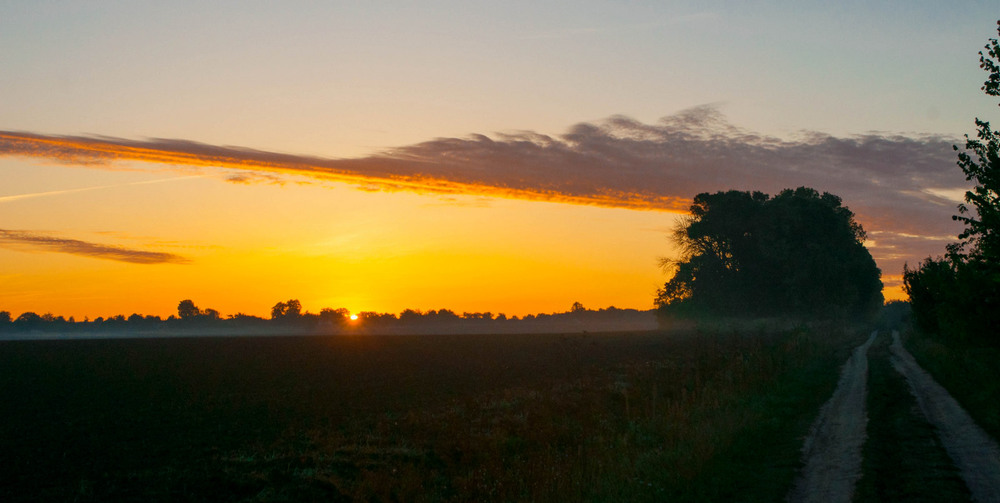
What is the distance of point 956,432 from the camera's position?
17406 millimetres

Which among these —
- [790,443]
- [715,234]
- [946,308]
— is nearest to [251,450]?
[790,443]

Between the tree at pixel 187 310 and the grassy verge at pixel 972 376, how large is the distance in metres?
179

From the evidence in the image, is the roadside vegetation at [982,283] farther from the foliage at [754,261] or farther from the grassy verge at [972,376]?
the foliage at [754,261]

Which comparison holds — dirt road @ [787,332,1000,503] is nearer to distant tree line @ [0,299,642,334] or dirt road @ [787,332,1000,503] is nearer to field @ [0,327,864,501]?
field @ [0,327,864,501]

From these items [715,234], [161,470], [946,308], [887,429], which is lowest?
[161,470]

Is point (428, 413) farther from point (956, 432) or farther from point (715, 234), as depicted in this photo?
point (715, 234)

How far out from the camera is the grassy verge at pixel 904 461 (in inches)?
468

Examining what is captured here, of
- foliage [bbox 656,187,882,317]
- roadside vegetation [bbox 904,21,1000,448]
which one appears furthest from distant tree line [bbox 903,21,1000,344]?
foliage [bbox 656,187,882,317]

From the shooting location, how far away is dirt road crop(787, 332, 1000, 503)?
12.3 metres

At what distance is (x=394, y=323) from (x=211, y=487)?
6278 inches

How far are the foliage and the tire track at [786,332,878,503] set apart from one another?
5256cm

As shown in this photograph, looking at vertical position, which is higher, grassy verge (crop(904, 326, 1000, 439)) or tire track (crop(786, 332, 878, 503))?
grassy verge (crop(904, 326, 1000, 439))

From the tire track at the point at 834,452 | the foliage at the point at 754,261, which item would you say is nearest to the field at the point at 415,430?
the tire track at the point at 834,452

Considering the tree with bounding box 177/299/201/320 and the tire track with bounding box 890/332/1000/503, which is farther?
the tree with bounding box 177/299/201/320
